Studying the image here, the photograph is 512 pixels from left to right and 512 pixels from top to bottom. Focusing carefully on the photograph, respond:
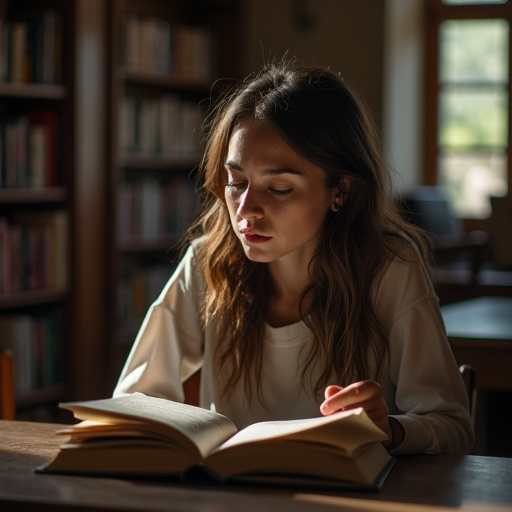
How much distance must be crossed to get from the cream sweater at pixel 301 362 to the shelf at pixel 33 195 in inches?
90.5

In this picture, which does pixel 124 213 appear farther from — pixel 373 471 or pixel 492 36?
pixel 373 471

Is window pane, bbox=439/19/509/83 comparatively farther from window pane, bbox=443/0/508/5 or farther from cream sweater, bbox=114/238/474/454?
cream sweater, bbox=114/238/474/454

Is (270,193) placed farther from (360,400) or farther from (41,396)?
(41,396)

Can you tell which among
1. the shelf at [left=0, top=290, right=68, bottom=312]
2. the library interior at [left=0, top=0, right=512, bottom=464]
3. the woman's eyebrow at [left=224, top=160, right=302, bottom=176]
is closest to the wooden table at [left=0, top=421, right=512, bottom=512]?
the woman's eyebrow at [left=224, top=160, right=302, bottom=176]

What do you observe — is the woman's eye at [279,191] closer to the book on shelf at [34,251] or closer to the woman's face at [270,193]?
the woman's face at [270,193]

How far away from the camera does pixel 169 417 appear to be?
1.21 metres

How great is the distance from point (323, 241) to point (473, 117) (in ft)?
15.3

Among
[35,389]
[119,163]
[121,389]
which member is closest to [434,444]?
[121,389]

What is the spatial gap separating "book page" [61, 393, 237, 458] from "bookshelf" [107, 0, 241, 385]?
3.31 meters

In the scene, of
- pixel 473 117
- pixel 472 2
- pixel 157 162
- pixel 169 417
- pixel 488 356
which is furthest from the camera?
pixel 473 117

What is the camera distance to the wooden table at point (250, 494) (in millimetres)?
1051

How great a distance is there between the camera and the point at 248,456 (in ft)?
3.77

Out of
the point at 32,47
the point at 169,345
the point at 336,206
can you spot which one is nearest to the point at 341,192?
the point at 336,206

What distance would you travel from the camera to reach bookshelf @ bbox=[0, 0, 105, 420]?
157 inches
